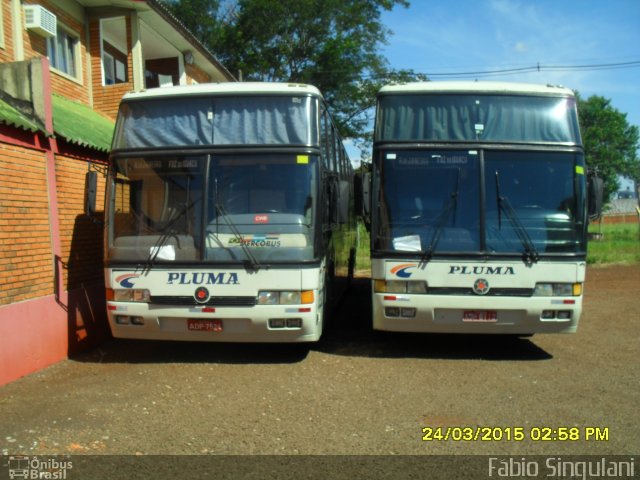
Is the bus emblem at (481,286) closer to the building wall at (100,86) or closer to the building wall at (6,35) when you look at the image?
the building wall at (6,35)

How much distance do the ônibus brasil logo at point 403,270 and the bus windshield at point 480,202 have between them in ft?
0.57

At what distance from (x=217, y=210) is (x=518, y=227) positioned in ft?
11.2

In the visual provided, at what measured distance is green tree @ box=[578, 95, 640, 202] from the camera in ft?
190

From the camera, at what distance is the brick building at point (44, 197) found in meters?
6.35

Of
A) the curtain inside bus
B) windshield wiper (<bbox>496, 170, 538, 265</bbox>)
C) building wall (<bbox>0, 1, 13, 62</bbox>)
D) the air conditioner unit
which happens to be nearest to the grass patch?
windshield wiper (<bbox>496, 170, 538, 265</bbox>)

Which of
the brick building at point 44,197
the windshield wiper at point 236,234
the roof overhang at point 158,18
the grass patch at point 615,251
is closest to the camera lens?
the windshield wiper at point 236,234

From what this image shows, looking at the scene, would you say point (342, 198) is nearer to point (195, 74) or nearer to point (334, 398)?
point (334, 398)

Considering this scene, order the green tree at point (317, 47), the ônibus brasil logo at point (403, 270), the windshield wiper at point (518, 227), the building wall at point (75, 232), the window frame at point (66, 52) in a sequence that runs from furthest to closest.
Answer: the green tree at point (317, 47) → the window frame at point (66, 52) → the building wall at point (75, 232) → the ônibus brasil logo at point (403, 270) → the windshield wiper at point (518, 227)

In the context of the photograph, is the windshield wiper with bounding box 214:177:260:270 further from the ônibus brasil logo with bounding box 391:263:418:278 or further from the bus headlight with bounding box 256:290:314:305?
the ônibus brasil logo with bounding box 391:263:418:278

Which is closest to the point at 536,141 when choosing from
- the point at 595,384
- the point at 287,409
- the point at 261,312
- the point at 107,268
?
the point at 595,384

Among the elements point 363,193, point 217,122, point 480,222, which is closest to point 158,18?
point 217,122

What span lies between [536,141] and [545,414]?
3.22 metres

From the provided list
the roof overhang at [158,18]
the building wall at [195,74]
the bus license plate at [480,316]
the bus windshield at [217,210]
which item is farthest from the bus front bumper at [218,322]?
the building wall at [195,74]

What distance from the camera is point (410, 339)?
27.1 ft
